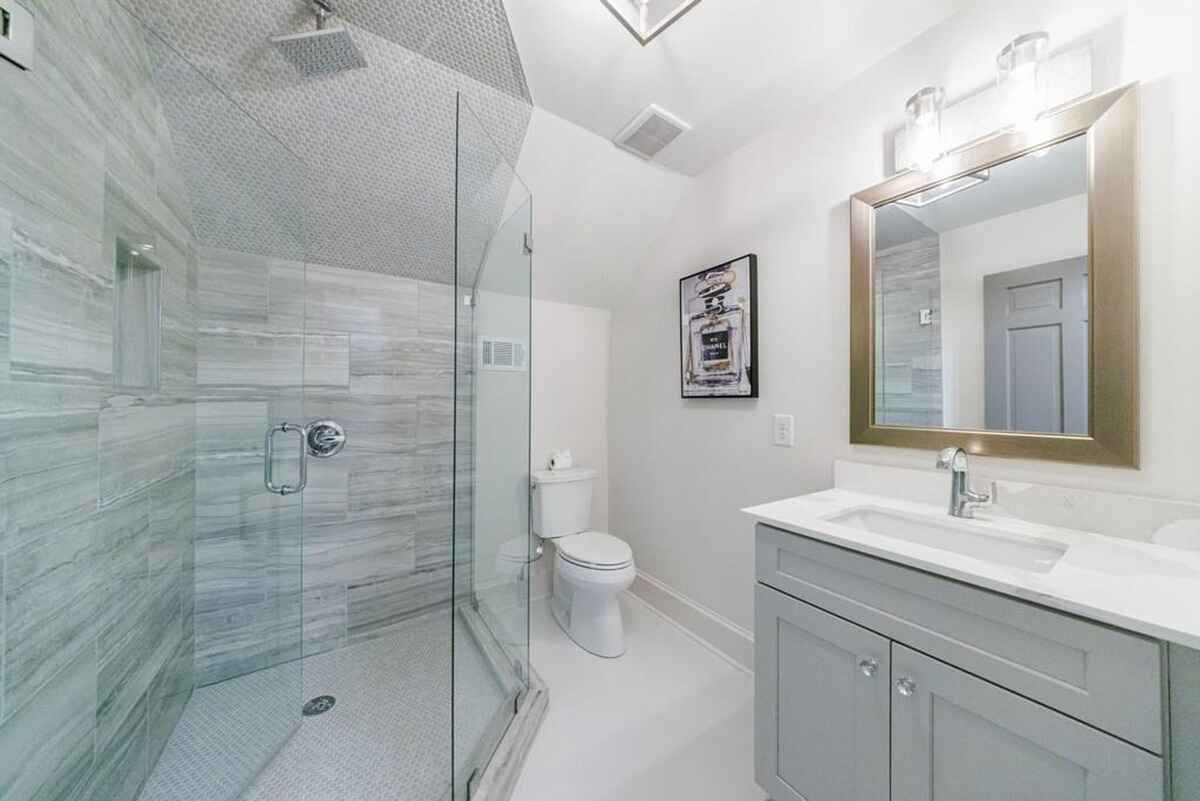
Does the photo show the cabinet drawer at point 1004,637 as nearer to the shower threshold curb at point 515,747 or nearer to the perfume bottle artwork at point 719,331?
the perfume bottle artwork at point 719,331

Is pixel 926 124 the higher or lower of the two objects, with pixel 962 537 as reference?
higher

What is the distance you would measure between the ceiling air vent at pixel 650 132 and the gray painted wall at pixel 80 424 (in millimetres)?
1490

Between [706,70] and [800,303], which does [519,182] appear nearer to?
[706,70]

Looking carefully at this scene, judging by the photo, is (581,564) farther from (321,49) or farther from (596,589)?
(321,49)

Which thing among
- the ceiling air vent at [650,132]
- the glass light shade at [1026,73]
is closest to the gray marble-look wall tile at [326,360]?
the ceiling air vent at [650,132]

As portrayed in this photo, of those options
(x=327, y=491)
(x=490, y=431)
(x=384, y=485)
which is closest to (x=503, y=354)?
(x=490, y=431)

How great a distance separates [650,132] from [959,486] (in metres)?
1.65

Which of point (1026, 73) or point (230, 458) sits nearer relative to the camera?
point (1026, 73)

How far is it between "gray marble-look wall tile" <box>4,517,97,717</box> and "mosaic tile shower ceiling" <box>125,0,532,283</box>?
1138mm

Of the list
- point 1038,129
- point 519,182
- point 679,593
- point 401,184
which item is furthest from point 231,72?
point 679,593

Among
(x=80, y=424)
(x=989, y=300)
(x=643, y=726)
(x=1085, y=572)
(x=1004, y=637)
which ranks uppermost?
(x=989, y=300)

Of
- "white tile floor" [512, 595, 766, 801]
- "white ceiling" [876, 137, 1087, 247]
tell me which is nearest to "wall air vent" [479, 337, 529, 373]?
"white tile floor" [512, 595, 766, 801]

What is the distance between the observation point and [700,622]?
75.8 inches

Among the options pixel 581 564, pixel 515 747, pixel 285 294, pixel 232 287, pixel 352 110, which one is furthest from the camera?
pixel 581 564
